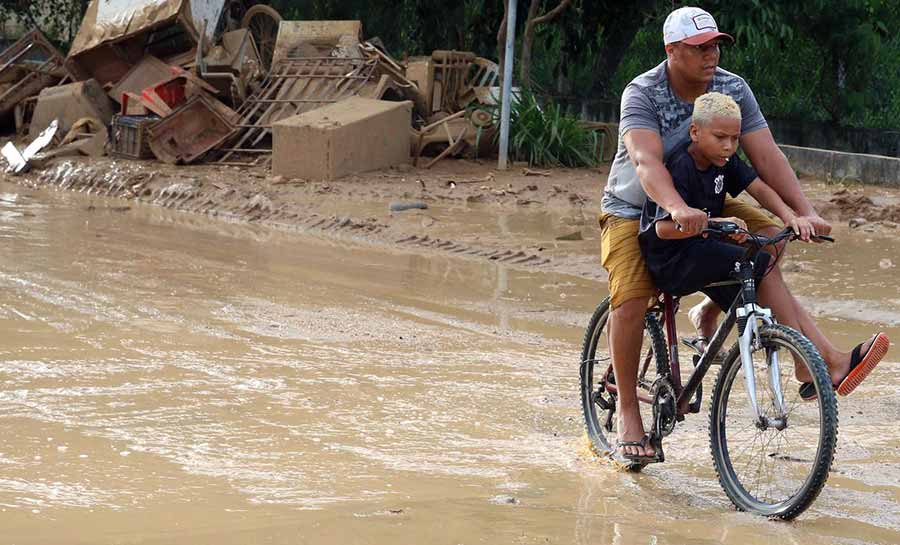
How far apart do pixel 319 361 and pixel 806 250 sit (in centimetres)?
509

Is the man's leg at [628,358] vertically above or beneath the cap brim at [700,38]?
beneath

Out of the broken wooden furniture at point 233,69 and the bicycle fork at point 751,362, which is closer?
the bicycle fork at point 751,362

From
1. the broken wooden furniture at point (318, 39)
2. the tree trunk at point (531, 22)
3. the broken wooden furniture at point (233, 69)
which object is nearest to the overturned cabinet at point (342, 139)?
the broken wooden furniture at point (233, 69)

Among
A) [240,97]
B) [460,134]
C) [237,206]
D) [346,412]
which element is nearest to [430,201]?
[237,206]

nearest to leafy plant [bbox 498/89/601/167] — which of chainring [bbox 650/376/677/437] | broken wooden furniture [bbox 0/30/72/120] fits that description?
broken wooden furniture [bbox 0/30/72/120]

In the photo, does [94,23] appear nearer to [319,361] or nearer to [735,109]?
[319,361]

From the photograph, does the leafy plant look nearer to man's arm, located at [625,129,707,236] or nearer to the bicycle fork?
man's arm, located at [625,129,707,236]

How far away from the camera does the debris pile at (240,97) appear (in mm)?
14312

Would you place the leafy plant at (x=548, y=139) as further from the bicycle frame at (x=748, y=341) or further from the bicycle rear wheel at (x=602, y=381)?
the bicycle frame at (x=748, y=341)

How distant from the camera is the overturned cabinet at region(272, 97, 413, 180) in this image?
1377 centimetres

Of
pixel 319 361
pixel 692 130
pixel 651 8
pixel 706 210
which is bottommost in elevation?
pixel 319 361

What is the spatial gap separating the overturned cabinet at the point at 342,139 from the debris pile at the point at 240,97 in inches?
0.5

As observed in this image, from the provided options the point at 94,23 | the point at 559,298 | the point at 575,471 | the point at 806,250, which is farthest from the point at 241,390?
the point at 94,23

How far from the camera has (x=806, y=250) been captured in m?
10.3
